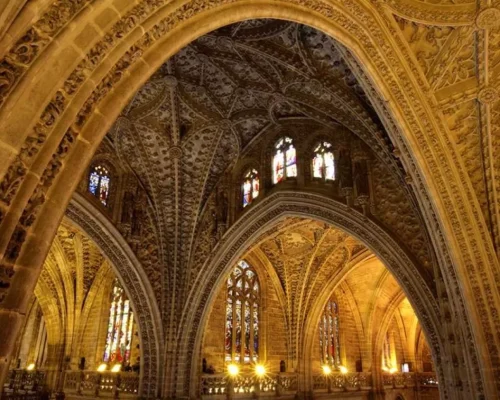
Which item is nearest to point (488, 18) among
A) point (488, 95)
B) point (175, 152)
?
point (488, 95)

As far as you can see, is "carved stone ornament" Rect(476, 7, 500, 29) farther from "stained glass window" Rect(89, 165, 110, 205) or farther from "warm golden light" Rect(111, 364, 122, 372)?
"warm golden light" Rect(111, 364, 122, 372)

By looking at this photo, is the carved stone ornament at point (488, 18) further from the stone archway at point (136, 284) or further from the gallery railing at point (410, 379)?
the gallery railing at point (410, 379)

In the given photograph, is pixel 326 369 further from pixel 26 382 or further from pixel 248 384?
pixel 26 382

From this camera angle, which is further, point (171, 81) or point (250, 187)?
point (250, 187)

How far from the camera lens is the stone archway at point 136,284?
13.2 m

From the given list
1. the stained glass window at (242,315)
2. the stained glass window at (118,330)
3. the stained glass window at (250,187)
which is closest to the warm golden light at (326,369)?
the stained glass window at (242,315)

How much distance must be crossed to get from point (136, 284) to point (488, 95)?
10.9 m

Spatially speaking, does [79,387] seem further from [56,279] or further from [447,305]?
[447,305]

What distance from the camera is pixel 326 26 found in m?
6.94

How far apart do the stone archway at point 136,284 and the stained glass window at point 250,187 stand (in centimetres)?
402

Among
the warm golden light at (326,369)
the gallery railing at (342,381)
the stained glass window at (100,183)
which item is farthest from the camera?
the warm golden light at (326,369)

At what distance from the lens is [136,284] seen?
1391 centimetres

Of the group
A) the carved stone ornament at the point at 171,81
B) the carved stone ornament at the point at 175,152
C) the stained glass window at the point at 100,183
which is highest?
the carved stone ornament at the point at 171,81

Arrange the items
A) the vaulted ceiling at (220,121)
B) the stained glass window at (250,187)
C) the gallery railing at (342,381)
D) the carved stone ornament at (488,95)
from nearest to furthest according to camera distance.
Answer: the carved stone ornament at (488,95) → the vaulted ceiling at (220,121) → the stained glass window at (250,187) → the gallery railing at (342,381)
